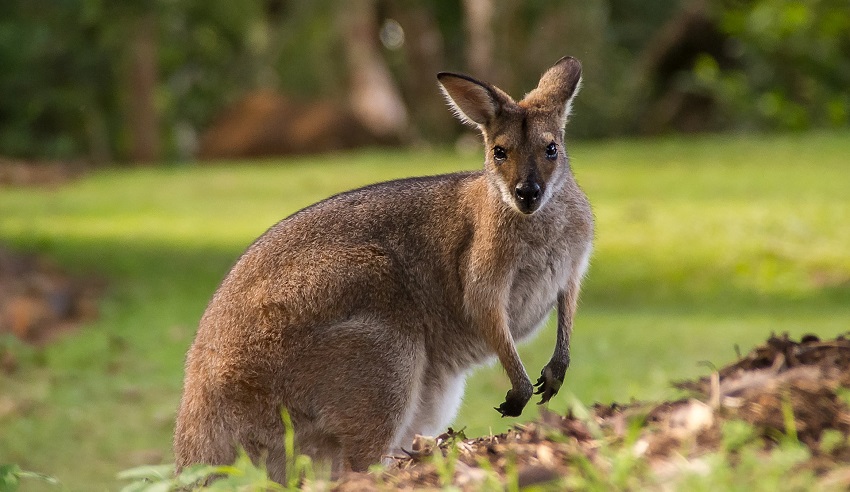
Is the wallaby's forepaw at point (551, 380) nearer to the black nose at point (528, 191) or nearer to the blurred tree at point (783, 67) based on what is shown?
the black nose at point (528, 191)

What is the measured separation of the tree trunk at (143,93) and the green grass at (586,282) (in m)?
3.82

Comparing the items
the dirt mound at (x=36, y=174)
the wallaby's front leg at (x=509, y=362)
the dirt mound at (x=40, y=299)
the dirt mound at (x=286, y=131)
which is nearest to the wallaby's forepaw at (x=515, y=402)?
the wallaby's front leg at (x=509, y=362)

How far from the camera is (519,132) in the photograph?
4180 millimetres

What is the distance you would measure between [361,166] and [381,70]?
7002mm

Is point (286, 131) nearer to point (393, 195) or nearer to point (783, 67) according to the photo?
point (783, 67)

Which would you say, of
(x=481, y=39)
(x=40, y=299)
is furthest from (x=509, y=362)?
(x=481, y=39)

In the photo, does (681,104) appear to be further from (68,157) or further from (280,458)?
(280,458)

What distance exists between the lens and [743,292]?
33.9 feet

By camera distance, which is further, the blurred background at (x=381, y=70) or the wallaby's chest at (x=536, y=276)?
the blurred background at (x=381, y=70)

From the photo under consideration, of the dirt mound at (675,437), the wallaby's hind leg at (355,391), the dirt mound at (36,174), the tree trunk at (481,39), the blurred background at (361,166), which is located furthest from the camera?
the tree trunk at (481,39)

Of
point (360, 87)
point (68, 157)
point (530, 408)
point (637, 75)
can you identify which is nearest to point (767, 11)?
point (637, 75)

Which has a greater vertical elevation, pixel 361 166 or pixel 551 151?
pixel 551 151

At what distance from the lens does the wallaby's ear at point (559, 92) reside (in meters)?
4.30

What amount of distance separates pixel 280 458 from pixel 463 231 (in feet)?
3.34
